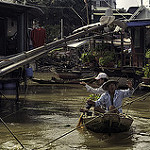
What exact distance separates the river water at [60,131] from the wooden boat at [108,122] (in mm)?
158

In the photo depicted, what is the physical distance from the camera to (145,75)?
14922mm

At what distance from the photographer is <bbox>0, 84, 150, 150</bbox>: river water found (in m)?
7.29

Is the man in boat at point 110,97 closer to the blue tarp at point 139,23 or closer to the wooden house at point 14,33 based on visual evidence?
the wooden house at point 14,33

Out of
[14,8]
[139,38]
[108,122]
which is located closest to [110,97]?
[108,122]

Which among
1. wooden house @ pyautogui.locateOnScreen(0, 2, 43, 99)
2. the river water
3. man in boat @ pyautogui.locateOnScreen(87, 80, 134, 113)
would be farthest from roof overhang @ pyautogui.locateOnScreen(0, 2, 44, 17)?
man in boat @ pyautogui.locateOnScreen(87, 80, 134, 113)

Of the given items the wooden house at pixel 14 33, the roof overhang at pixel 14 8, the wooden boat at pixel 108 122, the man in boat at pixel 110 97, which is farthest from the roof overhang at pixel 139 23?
the wooden boat at pixel 108 122

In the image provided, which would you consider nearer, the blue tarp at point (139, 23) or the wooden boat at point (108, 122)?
the wooden boat at point (108, 122)

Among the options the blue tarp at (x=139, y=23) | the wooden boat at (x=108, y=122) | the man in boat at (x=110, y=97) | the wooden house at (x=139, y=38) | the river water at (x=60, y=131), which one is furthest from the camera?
the wooden house at (x=139, y=38)

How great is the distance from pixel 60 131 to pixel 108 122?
1588 millimetres

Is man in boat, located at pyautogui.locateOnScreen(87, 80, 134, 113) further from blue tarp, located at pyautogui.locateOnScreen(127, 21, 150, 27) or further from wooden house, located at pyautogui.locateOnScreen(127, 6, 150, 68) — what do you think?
blue tarp, located at pyautogui.locateOnScreen(127, 21, 150, 27)

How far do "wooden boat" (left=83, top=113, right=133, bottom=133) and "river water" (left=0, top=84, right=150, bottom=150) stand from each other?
0.16m

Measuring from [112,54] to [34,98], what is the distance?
5247mm

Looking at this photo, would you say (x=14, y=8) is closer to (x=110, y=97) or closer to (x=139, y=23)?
(x=110, y=97)

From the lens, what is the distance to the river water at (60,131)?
729 centimetres
